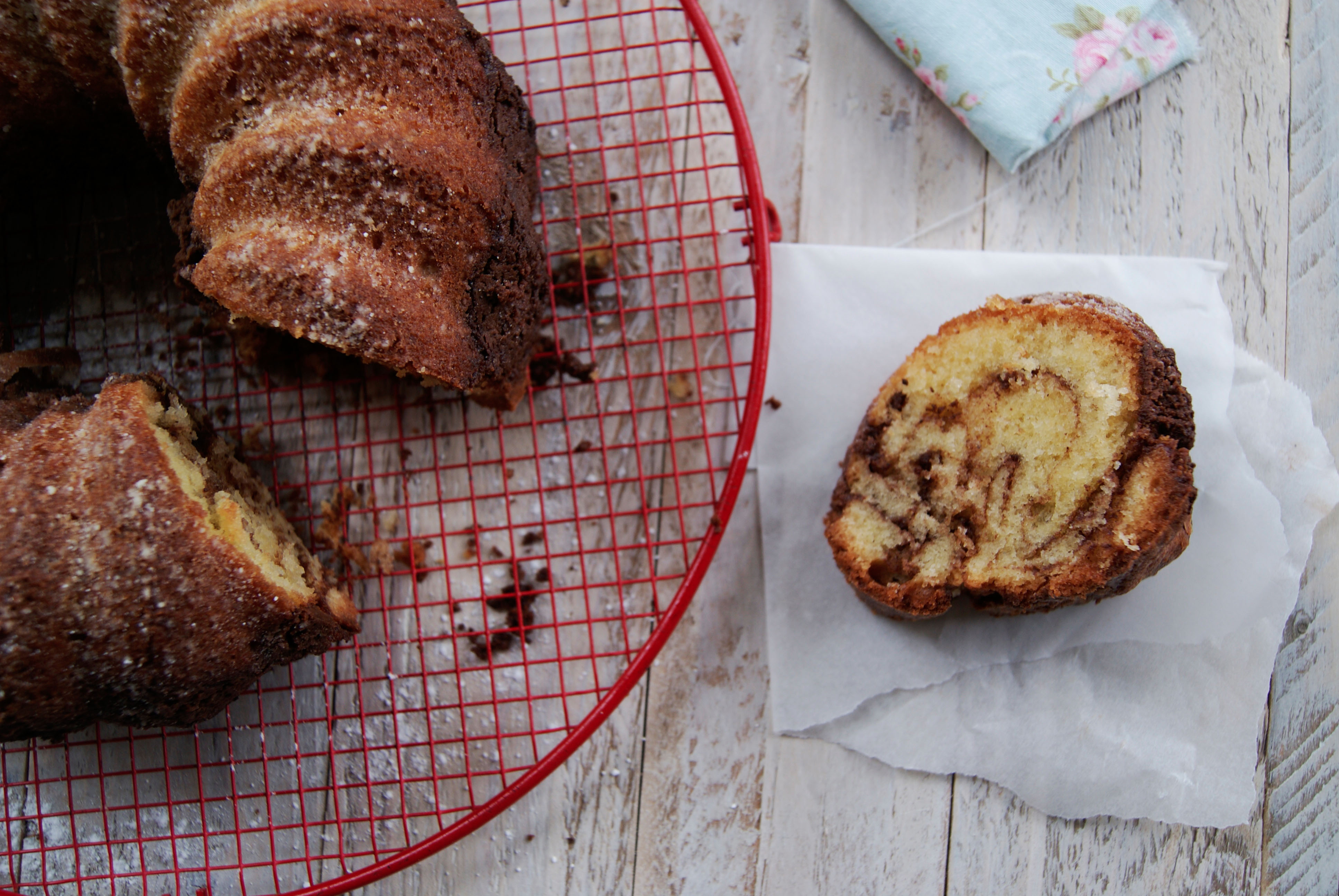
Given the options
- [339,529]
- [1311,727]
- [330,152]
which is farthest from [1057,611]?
[330,152]

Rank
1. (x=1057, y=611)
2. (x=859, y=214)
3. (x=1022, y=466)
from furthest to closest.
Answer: (x=859, y=214) → (x=1057, y=611) → (x=1022, y=466)

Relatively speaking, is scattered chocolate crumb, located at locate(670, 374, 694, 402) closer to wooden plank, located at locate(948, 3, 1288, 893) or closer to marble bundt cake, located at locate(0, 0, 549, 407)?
marble bundt cake, located at locate(0, 0, 549, 407)

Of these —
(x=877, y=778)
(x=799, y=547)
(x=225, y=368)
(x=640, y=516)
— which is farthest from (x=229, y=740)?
(x=877, y=778)

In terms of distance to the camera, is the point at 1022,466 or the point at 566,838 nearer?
the point at 1022,466

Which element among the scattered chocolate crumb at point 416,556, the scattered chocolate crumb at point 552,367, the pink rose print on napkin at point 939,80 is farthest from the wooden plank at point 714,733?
the pink rose print on napkin at point 939,80

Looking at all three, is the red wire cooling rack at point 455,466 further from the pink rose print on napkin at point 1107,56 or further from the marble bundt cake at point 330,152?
the pink rose print on napkin at point 1107,56

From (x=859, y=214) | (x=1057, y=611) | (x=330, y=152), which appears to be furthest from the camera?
(x=859, y=214)

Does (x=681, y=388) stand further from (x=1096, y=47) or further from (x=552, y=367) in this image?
(x=1096, y=47)

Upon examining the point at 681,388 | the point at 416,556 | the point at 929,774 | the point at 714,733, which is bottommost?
the point at 929,774

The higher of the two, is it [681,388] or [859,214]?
[859,214]
